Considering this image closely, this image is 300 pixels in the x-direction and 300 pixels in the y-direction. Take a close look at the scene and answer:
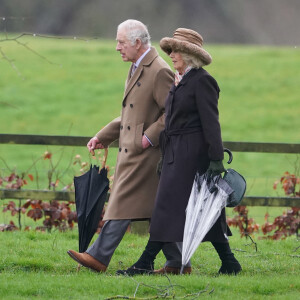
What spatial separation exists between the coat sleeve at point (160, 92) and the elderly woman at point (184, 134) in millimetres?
156

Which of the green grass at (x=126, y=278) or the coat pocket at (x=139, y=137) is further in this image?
the coat pocket at (x=139, y=137)

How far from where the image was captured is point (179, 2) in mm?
40969

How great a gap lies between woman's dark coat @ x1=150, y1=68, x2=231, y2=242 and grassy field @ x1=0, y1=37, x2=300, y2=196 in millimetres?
10596

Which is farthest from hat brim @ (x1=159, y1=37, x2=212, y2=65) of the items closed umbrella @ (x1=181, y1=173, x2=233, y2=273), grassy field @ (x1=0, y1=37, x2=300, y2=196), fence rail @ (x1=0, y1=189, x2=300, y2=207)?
grassy field @ (x1=0, y1=37, x2=300, y2=196)

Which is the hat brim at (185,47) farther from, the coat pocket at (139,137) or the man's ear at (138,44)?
the coat pocket at (139,137)

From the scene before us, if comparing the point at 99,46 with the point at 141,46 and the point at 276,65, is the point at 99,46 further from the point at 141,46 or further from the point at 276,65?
the point at 141,46

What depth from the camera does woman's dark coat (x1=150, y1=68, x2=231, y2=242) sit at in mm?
6758

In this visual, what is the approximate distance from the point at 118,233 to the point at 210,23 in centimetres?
3211

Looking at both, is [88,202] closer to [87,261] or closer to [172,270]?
[87,261]

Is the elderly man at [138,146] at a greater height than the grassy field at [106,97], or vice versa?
the grassy field at [106,97]

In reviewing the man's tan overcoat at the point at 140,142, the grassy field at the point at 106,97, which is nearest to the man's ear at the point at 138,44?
the man's tan overcoat at the point at 140,142

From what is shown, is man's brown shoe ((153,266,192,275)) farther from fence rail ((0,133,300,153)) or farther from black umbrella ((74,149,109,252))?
fence rail ((0,133,300,153))

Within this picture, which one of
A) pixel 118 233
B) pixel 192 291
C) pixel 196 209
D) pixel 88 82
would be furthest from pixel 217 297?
pixel 88 82

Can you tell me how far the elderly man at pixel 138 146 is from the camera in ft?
23.2
